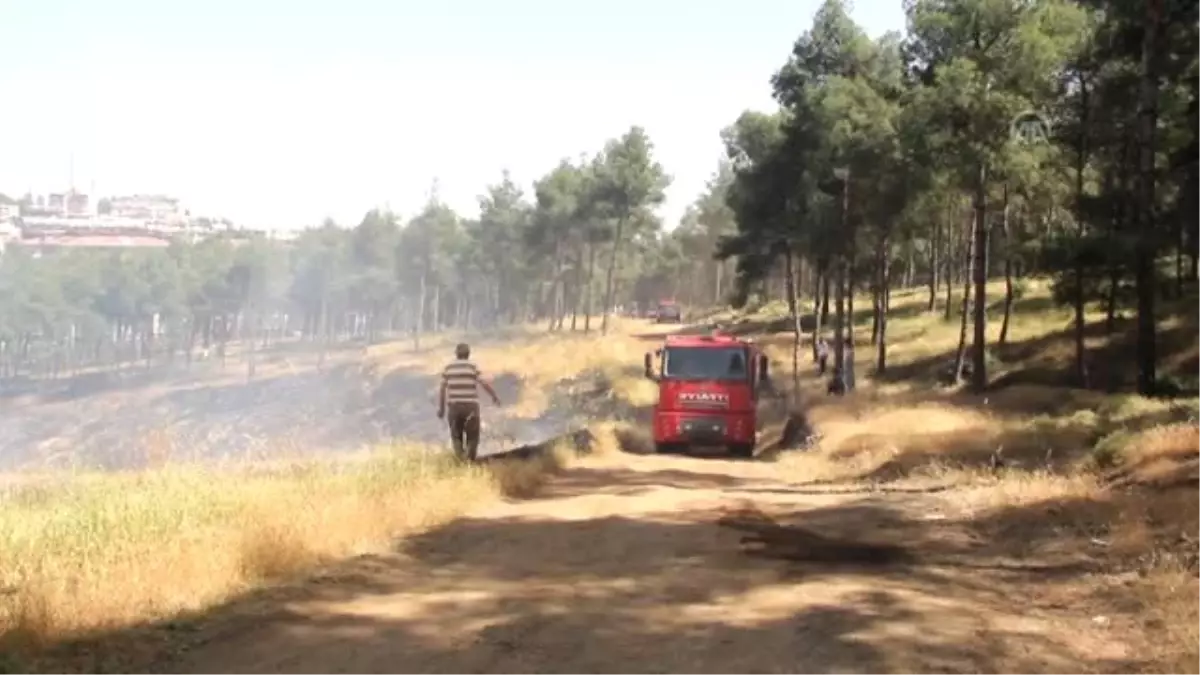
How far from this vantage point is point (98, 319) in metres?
130

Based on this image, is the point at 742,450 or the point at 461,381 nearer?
the point at 461,381

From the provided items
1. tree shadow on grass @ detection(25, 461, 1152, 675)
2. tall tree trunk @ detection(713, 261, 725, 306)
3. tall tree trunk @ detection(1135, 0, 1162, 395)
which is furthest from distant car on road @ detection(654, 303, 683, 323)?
tree shadow on grass @ detection(25, 461, 1152, 675)

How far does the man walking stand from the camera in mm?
17453

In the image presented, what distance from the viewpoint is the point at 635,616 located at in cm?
848

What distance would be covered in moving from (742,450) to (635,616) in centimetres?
2051

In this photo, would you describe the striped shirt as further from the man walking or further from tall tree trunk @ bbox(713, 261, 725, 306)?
tall tree trunk @ bbox(713, 261, 725, 306)

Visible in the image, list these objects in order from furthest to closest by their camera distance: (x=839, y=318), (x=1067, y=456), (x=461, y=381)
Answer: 1. (x=839, y=318)
2. (x=1067, y=456)
3. (x=461, y=381)

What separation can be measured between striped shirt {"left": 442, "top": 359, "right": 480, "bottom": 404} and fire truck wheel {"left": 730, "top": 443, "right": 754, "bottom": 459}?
12.1m

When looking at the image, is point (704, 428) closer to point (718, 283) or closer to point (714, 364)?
point (714, 364)

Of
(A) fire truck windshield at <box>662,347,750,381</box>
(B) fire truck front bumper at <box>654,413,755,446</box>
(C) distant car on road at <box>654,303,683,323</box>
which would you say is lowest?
(B) fire truck front bumper at <box>654,413,755,446</box>

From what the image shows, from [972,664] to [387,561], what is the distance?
574cm
